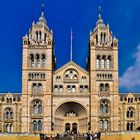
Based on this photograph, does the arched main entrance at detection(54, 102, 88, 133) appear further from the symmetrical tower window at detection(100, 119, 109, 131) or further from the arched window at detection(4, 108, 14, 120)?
the arched window at detection(4, 108, 14, 120)

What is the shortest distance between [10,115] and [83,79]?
16539 mm

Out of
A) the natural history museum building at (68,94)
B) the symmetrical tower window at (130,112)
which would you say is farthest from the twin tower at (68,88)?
the symmetrical tower window at (130,112)

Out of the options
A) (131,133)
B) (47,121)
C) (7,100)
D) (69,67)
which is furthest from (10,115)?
(131,133)

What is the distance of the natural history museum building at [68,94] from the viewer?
86.5 m

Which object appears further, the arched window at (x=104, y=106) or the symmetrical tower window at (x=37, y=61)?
the symmetrical tower window at (x=37, y=61)

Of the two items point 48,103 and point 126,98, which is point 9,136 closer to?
point 48,103

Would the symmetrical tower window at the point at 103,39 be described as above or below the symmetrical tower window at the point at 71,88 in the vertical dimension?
above

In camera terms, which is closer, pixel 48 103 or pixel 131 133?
pixel 131 133

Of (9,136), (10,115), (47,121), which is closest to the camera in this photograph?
(9,136)

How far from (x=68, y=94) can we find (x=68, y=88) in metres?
1.24

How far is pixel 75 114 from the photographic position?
90.8m

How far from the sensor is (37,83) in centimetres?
8719

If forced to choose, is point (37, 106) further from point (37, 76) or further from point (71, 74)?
point (71, 74)

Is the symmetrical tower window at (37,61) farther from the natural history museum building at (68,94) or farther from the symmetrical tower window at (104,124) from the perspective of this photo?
the symmetrical tower window at (104,124)
